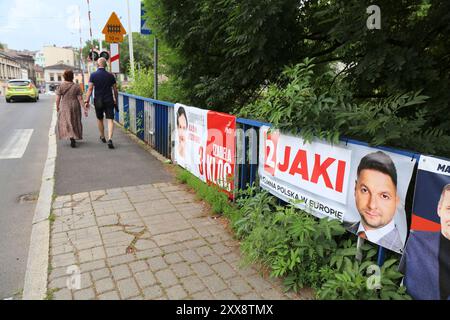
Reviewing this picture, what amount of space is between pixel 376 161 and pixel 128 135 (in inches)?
313

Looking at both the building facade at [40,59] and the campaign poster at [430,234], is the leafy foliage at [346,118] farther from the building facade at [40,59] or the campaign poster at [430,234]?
the building facade at [40,59]

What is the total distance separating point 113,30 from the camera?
39.3 ft

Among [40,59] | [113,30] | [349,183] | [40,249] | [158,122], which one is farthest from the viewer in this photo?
[40,59]

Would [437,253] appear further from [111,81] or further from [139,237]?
[111,81]

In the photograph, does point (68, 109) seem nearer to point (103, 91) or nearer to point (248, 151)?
point (103, 91)

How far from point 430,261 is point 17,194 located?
18.3 ft

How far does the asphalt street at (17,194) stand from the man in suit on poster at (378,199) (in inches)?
116

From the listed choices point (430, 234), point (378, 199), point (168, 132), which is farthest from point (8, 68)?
point (430, 234)

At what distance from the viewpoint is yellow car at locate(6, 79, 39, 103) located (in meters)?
24.7

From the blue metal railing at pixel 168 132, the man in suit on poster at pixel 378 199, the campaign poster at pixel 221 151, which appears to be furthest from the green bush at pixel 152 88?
the man in suit on poster at pixel 378 199

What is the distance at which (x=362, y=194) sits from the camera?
2.80 m

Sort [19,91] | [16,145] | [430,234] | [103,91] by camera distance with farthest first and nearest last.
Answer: [19,91]
[16,145]
[103,91]
[430,234]
